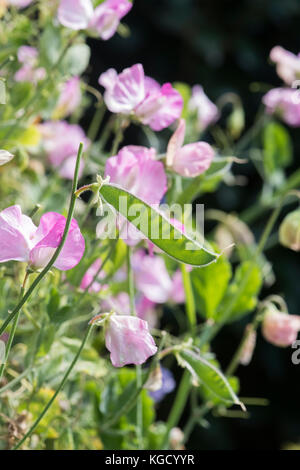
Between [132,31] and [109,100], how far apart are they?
1.24 m

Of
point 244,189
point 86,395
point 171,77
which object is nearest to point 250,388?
point 244,189

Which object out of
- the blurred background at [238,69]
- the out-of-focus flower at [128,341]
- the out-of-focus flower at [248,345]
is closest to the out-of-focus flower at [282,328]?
the out-of-focus flower at [248,345]

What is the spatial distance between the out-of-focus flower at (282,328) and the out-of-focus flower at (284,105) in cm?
31

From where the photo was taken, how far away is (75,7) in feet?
1.94

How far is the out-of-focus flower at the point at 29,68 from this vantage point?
2.30 ft

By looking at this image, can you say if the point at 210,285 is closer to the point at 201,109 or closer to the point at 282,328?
the point at 282,328

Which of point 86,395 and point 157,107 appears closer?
point 157,107

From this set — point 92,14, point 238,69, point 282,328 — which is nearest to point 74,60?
point 92,14

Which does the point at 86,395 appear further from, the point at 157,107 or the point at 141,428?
the point at 157,107

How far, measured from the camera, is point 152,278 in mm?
734

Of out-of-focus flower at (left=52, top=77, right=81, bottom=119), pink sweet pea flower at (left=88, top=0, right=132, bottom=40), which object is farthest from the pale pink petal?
out-of-focus flower at (left=52, top=77, right=81, bottom=119)

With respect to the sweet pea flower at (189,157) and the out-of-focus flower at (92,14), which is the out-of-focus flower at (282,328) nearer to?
the sweet pea flower at (189,157)
